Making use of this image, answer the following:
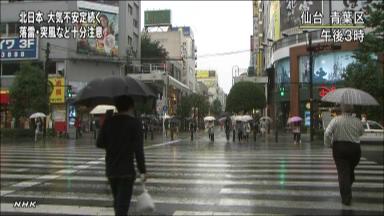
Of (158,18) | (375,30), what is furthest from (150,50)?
(375,30)

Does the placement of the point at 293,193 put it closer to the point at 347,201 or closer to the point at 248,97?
the point at 347,201

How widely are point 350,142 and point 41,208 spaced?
18.5ft

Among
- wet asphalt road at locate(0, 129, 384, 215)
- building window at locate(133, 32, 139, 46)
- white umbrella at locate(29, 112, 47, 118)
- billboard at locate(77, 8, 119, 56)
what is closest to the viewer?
wet asphalt road at locate(0, 129, 384, 215)

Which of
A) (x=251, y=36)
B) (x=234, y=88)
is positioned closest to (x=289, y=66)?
(x=234, y=88)

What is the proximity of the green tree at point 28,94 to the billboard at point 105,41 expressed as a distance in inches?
402

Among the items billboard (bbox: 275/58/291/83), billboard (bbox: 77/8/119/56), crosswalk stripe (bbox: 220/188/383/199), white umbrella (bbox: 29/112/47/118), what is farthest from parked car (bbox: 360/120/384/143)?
billboard (bbox: 77/8/119/56)

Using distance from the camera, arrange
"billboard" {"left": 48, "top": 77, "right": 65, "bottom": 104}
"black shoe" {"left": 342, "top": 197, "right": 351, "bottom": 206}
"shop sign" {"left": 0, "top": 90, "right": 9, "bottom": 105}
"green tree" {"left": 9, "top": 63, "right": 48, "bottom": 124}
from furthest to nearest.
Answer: "shop sign" {"left": 0, "top": 90, "right": 9, "bottom": 105}
"billboard" {"left": 48, "top": 77, "right": 65, "bottom": 104}
"green tree" {"left": 9, "top": 63, "right": 48, "bottom": 124}
"black shoe" {"left": 342, "top": 197, "right": 351, "bottom": 206}

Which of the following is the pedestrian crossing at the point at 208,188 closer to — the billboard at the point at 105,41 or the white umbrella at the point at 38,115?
the white umbrella at the point at 38,115

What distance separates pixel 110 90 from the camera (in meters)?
6.68

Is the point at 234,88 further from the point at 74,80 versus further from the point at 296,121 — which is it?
the point at 296,121

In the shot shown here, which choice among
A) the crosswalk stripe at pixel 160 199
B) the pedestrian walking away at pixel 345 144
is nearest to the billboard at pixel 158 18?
the crosswalk stripe at pixel 160 199

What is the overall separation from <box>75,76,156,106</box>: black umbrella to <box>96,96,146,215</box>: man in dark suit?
0.26 m

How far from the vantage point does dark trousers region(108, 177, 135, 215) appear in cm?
655

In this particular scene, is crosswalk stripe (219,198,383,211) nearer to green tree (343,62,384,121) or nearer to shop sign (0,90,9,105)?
green tree (343,62,384,121)
